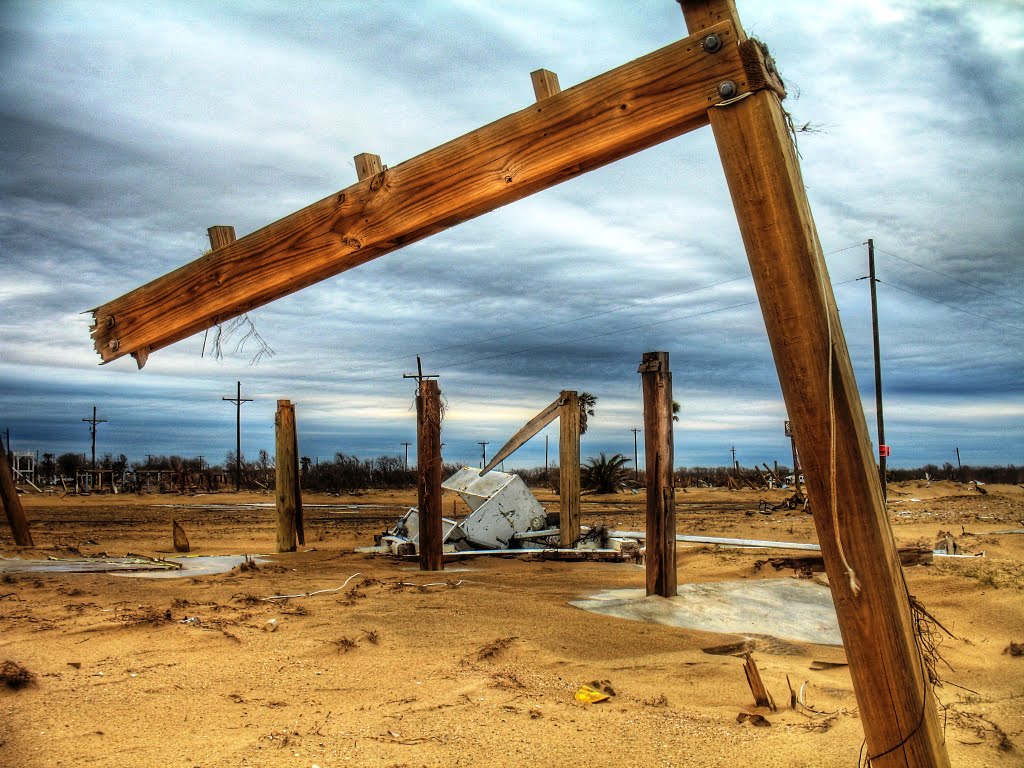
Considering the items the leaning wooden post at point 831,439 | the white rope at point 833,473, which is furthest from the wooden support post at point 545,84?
the white rope at point 833,473

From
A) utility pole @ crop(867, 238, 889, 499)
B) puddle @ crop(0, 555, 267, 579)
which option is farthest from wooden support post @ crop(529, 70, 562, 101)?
utility pole @ crop(867, 238, 889, 499)

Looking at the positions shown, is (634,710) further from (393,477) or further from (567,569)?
(393,477)

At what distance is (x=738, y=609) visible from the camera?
7.30m

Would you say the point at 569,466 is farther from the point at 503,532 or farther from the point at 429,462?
the point at 429,462

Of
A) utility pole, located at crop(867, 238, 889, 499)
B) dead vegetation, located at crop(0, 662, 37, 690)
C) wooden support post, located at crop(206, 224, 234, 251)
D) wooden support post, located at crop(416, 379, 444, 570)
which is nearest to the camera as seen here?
wooden support post, located at crop(206, 224, 234, 251)

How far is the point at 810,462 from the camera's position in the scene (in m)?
2.17

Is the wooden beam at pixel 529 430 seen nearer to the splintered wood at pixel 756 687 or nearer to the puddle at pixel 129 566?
the puddle at pixel 129 566

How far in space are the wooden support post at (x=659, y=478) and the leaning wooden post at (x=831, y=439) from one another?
519 cm

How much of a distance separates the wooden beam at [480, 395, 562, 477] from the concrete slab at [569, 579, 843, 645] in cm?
407

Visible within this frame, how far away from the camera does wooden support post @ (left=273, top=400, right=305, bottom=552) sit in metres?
12.4

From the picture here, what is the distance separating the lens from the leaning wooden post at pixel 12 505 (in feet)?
33.3

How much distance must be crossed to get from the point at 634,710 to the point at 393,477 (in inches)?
1653

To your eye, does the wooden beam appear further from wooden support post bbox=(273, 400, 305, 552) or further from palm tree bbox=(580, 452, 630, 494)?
palm tree bbox=(580, 452, 630, 494)

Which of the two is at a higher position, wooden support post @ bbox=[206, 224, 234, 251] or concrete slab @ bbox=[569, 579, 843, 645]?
wooden support post @ bbox=[206, 224, 234, 251]
